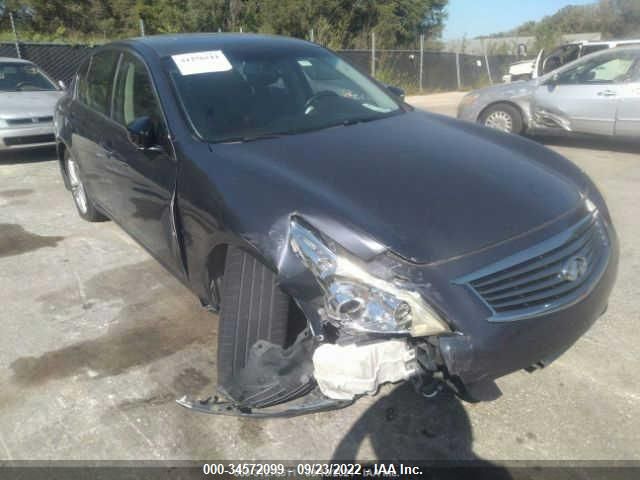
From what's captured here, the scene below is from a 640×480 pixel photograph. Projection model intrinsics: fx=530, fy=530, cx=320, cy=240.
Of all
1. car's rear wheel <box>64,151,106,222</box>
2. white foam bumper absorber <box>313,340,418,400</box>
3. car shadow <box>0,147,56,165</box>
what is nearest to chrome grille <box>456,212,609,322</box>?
white foam bumper absorber <box>313,340,418,400</box>

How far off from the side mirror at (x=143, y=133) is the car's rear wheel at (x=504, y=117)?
19.8 feet

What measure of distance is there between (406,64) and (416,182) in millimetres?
19324

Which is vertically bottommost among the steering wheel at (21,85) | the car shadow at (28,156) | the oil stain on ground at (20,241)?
the oil stain on ground at (20,241)

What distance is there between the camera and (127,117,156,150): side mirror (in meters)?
2.79

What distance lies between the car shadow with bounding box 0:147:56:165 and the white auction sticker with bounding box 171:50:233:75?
18.5 ft

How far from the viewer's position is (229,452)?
2234 mm

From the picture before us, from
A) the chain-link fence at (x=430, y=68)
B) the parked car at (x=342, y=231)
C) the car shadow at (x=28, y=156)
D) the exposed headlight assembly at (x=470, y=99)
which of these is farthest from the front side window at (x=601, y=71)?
the chain-link fence at (x=430, y=68)

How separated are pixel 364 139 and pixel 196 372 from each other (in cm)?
150

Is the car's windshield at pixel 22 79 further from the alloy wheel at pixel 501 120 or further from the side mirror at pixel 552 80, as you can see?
the side mirror at pixel 552 80

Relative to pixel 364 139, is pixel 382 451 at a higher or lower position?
lower

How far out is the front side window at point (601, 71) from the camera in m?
7.25

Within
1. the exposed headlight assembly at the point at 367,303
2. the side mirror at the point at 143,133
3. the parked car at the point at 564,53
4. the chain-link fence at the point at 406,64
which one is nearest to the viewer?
the exposed headlight assembly at the point at 367,303

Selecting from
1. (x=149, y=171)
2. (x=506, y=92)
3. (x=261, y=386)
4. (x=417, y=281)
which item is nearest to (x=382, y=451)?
(x=261, y=386)

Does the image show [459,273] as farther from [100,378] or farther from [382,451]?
[100,378]
